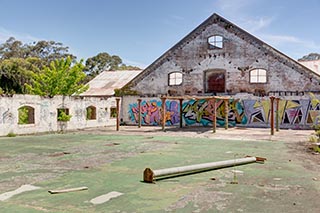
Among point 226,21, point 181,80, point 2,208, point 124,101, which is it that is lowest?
point 2,208

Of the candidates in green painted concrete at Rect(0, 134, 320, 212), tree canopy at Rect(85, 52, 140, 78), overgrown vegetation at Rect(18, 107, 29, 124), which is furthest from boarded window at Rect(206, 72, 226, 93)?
tree canopy at Rect(85, 52, 140, 78)

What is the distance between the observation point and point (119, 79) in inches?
1194

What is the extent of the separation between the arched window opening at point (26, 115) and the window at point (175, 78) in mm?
10402

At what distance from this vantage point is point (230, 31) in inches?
910

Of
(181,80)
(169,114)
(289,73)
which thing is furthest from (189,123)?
(289,73)

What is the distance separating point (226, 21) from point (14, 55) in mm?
33810

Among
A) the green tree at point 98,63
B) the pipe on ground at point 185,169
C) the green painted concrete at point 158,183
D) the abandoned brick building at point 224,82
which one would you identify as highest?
the green tree at point 98,63

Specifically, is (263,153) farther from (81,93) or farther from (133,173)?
(81,93)

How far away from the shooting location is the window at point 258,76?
22.4 meters

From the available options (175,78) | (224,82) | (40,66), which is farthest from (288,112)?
(40,66)

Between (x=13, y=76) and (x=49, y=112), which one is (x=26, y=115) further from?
(x=13, y=76)

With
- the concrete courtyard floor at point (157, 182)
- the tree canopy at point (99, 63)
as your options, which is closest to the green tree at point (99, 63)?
the tree canopy at point (99, 63)

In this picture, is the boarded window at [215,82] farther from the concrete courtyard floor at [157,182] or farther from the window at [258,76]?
the concrete courtyard floor at [157,182]

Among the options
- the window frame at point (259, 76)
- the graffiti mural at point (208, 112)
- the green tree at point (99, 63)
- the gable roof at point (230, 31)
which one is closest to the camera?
the gable roof at point (230, 31)
